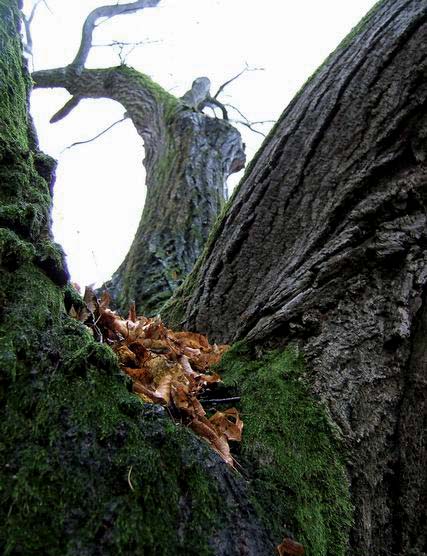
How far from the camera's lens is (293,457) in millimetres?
1253

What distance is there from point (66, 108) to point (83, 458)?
616 cm

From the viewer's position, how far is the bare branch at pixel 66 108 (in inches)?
237

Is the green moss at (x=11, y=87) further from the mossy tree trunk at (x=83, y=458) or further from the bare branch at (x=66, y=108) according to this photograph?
the bare branch at (x=66, y=108)

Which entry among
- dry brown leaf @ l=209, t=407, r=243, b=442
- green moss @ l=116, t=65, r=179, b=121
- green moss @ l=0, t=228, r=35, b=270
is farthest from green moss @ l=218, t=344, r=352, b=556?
green moss @ l=116, t=65, r=179, b=121

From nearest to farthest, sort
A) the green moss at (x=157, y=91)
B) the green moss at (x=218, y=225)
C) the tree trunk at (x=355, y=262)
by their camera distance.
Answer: the tree trunk at (x=355, y=262), the green moss at (x=218, y=225), the green moss at (x=157, y=91)

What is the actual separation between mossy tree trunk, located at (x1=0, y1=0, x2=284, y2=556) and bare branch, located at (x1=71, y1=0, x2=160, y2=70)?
551 cm

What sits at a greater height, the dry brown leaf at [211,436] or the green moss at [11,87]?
the green moss at [11,87]

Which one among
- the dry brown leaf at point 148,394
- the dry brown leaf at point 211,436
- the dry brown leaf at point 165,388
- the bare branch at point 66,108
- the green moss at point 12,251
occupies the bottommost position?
the dry brown leaf at point 211,436

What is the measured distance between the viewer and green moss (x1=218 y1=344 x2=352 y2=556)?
1106 mm

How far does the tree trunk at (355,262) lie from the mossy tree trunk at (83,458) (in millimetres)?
431

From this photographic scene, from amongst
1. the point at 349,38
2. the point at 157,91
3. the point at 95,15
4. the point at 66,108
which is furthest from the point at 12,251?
the point at 95,15

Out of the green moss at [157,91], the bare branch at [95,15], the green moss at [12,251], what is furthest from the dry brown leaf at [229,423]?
the bare branch at [95,15]

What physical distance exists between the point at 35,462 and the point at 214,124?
168 inches

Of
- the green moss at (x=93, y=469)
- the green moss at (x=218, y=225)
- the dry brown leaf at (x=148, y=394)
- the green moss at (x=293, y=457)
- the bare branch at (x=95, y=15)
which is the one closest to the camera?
the green moss at (x=93, y=469)
